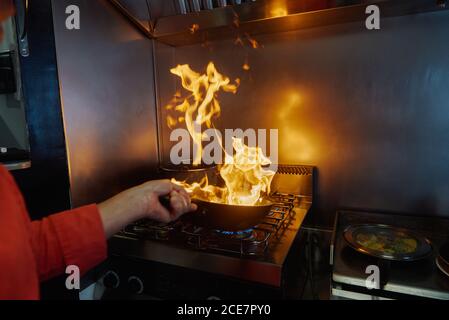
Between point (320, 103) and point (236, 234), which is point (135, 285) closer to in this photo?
point (236, 234)

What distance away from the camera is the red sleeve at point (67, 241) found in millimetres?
760

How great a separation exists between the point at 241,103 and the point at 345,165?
2.08 feet

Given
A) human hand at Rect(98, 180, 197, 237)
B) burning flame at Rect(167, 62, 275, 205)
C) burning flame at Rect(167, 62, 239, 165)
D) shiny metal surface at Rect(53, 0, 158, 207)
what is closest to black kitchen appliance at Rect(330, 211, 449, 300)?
burning flame at Rect(167, 62, 275, 205)

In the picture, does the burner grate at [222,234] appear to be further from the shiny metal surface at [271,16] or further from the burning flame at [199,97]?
the shiny metal surface at [271,16]

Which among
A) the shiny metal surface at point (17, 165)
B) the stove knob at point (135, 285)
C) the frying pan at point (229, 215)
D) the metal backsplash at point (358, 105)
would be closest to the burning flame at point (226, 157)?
the metal backsplash at point (358, 105)

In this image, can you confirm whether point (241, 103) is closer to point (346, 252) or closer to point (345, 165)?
point (345, 165)

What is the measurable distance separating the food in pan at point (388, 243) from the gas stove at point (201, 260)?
24 cm

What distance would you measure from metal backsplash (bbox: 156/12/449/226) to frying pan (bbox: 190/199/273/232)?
652 mm

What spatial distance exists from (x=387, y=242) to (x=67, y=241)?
1.04 m

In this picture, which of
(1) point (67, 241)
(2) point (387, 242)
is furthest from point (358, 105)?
(1) point (67, 241)

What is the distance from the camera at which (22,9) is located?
1.04 metres

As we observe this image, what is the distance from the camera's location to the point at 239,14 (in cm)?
124

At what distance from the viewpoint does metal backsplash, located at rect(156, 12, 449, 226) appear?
1.25 m

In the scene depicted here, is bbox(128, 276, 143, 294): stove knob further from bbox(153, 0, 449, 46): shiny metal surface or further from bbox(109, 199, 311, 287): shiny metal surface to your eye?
bbox(153, 0, 449, 46): shiny metal surface
